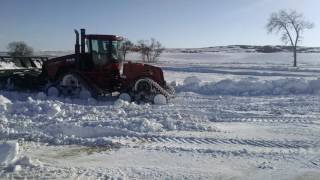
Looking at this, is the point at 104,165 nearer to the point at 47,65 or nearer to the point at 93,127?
the point at 93,127

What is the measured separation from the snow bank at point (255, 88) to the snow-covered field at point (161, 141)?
4077 mm

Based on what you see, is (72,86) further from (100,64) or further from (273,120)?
(273,120)

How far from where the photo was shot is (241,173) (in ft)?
25.1

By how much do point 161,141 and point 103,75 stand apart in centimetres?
736

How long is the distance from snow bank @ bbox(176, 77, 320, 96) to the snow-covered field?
4.08m

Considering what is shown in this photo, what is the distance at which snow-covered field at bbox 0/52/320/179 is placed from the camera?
Answer: 7.61 meters

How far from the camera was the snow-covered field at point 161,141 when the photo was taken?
7.61 metres

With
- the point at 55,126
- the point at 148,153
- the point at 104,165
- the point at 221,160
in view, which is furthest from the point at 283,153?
the point at 55,126

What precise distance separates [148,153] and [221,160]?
1.34 m

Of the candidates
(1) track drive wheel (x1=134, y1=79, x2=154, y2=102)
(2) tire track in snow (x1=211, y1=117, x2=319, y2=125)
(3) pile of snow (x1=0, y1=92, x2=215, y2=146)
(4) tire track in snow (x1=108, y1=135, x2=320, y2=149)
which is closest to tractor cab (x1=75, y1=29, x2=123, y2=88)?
(1) track drive wheel (x1=134, y1=79, x2=154, y2=102)

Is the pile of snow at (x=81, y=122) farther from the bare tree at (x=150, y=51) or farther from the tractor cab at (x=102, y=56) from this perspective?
the bare tree at (x=150, y=51)

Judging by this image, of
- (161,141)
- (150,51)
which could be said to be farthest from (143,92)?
(150,51)

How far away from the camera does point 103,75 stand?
54.4ft

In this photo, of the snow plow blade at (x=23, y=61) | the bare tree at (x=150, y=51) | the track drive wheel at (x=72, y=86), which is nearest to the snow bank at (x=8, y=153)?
the track drive wheel at (x=72, y=86)
